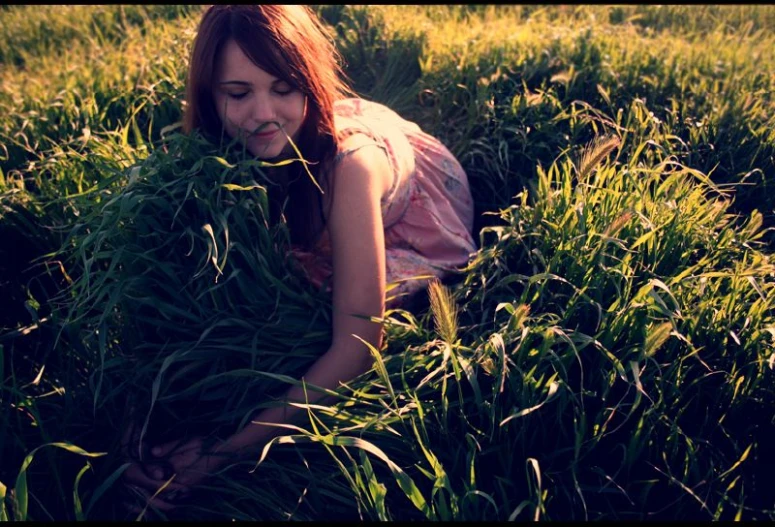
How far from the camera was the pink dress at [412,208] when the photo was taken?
1921 mm

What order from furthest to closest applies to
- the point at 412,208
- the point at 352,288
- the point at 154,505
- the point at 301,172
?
the point at 412,208, the point at 301,172, the point at 352,288, the point at 154,505

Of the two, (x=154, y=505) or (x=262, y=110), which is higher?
(x=262, y=110)

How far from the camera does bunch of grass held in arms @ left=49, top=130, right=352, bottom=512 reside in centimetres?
164

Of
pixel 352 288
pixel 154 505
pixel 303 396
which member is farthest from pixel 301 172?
pixel 154 505

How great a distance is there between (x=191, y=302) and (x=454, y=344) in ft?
2.33

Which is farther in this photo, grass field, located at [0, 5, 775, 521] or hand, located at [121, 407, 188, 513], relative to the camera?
hand, located at [121, 407, 188, 513]

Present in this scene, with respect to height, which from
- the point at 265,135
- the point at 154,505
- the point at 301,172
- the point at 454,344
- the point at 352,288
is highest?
the point at 265,135

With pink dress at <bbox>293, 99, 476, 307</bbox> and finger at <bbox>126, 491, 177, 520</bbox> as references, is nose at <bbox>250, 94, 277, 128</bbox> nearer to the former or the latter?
pink dress at <bbox>293, 99, 476, 307</bbox>

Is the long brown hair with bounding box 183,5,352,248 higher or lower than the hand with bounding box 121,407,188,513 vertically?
higher

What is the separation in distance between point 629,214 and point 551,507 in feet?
A: 2.44

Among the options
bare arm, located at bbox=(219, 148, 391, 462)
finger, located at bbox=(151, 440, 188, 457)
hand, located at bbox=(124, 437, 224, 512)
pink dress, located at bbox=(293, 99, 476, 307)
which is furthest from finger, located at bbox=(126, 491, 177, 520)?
pink dress, located at bbox=(293, 99, 476, 307)

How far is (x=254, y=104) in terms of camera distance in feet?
5.52

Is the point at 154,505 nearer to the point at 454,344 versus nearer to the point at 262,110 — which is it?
the point at 454,344

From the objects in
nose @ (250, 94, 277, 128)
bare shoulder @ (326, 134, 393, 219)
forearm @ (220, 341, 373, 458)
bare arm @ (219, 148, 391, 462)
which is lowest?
forearm @ (220, 341, 373, 458)
